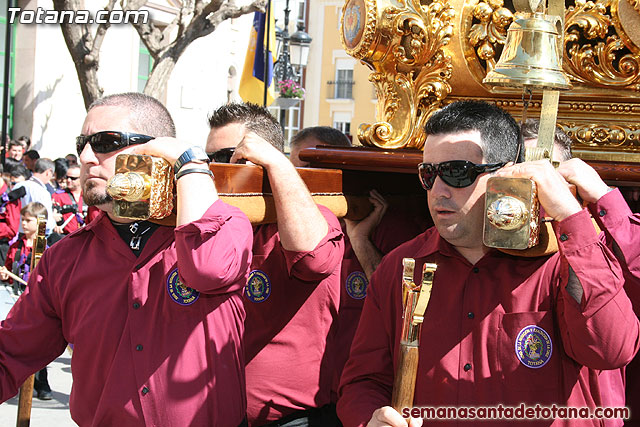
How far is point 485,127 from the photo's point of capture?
8.36 ft

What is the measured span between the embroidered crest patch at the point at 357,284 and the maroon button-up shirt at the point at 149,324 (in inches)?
40.8

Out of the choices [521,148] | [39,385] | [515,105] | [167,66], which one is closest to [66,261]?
[521,148]

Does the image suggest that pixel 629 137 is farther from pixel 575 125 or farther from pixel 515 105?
pixel 515 105

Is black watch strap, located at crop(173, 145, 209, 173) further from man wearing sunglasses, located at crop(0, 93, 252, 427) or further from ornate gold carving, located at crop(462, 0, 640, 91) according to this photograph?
ornate gold carving, located at crop(462, 0, 640, 91)

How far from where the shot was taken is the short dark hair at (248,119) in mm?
3695

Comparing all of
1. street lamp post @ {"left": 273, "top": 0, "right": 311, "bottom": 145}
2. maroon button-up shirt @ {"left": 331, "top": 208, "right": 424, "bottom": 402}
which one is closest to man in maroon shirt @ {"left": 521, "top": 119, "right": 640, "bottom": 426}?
Result: maroon button-up shirt @ {"left": 331, "top": 208, "right": 424, "bottom": 402}

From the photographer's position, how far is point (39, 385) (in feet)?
23.2

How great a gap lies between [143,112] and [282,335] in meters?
0.98

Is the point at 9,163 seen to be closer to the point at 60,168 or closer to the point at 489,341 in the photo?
the point at 60,168

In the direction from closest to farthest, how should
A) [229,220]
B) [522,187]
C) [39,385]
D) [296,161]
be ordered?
1. [522,187]
2. [229,220]
3. [296,161]
4. [39,385]

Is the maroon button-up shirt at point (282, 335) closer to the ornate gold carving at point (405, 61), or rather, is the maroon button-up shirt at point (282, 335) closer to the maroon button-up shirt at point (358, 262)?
the maroon button-up shirt at point (358, 262)

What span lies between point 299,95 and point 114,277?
14.7 meters

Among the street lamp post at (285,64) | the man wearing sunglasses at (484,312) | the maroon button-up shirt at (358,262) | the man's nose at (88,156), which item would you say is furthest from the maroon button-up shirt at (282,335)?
the street lamp post at (285,64)

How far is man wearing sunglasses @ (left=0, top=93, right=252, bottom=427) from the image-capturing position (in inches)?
98.6
